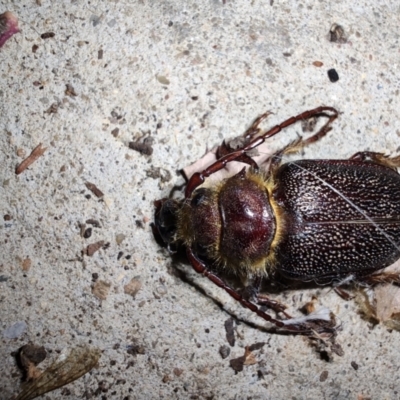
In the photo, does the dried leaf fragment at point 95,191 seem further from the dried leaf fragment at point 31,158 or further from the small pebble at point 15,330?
the small pebble at point 15,330

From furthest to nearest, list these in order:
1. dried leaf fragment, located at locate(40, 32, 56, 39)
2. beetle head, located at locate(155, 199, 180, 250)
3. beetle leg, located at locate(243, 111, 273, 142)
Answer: dried leaf fragment, located at locate(40, 32, 56, 39)
beetle leg, located at locate(243, 111, 273, 142)
beetle head, located at locate(155, 199, 180, 250)

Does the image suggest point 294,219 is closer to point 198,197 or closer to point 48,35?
point 198,197

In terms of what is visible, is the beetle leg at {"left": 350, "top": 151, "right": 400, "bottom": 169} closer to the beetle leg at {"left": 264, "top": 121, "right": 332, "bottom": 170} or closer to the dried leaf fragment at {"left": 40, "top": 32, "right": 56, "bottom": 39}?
the beetle leg at {"left": 264, "top": 121, "right": 332, "bottom": 170}

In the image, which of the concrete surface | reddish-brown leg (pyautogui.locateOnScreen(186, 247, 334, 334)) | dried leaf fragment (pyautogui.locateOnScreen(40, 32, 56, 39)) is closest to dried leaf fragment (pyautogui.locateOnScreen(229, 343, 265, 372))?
the concrete surface

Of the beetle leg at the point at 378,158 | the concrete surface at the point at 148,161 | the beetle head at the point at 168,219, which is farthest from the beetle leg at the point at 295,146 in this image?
the beetle head at the point at 168,219

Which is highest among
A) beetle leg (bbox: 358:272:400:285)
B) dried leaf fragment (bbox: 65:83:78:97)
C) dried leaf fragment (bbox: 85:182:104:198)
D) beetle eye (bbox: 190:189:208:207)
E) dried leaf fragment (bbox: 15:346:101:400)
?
dried leaf fragment (bbox: 65:83:78:97)

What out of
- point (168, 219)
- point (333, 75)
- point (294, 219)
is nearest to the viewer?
point (294, 219)

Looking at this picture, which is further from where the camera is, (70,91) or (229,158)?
(70,91)

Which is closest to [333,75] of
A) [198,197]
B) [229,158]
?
[229,158]

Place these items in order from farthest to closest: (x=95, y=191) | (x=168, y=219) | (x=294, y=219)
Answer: (x=95, y=191)
(x=168, y=219)
(x=294, y=219)
